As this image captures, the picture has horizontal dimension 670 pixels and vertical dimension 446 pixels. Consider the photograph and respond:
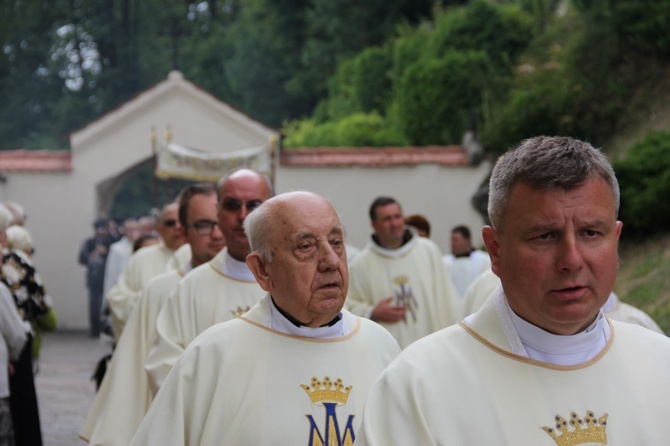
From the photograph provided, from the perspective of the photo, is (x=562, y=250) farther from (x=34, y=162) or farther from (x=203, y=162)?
(x=34, y=162)

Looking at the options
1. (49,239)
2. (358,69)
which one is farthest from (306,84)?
(49,239)

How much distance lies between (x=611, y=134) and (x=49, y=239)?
9.54 m

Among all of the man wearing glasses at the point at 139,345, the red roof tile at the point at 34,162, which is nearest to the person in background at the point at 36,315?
the man wearing glasses at the point at 139,345

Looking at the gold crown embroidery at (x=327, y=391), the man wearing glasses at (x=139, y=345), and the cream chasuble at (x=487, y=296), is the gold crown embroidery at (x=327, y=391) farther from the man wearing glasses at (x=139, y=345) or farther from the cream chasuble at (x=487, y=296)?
the cream chasuble at (x=487, y=296)

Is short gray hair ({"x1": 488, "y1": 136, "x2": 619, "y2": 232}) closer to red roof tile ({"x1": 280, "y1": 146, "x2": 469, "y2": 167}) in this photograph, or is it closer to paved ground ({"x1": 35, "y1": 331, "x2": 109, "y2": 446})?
paved ground ({"x1": 35, "y1": 331, "x2": 109, "y2": 446})

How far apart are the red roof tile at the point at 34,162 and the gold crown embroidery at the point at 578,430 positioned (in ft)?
59.1

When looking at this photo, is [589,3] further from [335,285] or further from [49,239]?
[335,285]

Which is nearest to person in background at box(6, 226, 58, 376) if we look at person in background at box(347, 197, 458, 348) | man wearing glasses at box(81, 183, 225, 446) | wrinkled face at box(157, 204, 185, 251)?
wrinkled face at box(157, 204, 185, 251)

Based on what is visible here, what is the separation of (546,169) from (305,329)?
155 cm

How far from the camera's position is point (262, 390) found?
162 inches

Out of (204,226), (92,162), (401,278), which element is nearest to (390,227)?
(401,278)

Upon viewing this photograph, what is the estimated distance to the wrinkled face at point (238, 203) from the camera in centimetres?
575

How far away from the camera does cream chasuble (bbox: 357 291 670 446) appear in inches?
115

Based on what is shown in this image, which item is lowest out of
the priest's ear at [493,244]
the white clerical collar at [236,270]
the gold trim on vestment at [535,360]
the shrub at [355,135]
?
the gold trim on vestment at [535,360]
